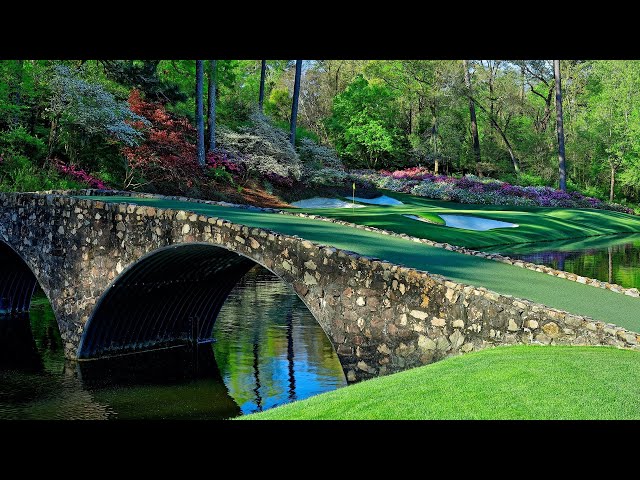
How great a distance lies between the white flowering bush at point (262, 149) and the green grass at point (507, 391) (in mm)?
40414

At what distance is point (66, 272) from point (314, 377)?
6.53m

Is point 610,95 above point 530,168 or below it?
above

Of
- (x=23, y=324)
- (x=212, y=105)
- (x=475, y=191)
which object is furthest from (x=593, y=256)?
(x=475, y=191)

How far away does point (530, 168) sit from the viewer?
77.9 m

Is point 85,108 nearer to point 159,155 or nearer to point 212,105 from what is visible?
point 159,155

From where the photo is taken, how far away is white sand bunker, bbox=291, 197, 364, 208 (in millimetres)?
51500

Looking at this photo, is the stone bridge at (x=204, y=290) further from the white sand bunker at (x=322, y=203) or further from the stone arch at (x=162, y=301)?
the white sand bunker at (x=322, y=203)

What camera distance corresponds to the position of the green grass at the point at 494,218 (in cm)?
3888

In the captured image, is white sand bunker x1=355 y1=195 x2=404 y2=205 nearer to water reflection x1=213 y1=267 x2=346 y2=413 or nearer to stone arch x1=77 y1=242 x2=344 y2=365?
water reflection x1=213 y1=267 x2=346 y2=413

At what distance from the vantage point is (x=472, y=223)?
4559cm

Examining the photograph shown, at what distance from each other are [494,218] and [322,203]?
10.9 metres

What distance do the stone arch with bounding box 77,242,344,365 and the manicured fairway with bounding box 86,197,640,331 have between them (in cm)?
144
